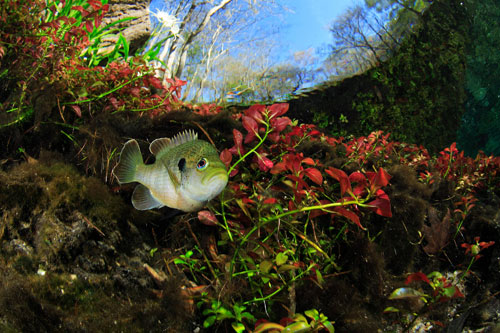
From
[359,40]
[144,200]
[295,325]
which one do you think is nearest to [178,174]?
[144,200]

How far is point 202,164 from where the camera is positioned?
2.95ft

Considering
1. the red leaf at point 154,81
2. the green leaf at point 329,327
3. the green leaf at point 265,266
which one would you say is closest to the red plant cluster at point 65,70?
the red leaf at point 154,81

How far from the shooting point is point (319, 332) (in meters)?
1.46

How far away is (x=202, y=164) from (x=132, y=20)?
16.8 ft

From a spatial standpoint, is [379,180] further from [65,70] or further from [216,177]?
[65,70]

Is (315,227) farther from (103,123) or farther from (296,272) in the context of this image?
(103,123)

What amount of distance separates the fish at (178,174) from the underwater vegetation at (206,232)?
52 mm

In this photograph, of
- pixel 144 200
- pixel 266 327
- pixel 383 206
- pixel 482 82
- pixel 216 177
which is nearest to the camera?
pixel 216 177

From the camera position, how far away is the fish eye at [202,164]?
89cm

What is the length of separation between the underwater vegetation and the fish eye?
77 mm

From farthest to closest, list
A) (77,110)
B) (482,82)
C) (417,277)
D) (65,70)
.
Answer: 1. (482,82)
2. (65,70)
3. (77,110)
4. (417,277)

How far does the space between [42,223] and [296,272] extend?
1.31 m

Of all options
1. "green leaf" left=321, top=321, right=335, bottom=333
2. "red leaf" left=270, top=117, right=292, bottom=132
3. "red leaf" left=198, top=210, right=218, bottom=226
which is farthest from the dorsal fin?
"green leaf" left=321, top=321, right=335, bottom=333

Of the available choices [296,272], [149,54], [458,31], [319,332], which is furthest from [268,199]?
[458,31]
